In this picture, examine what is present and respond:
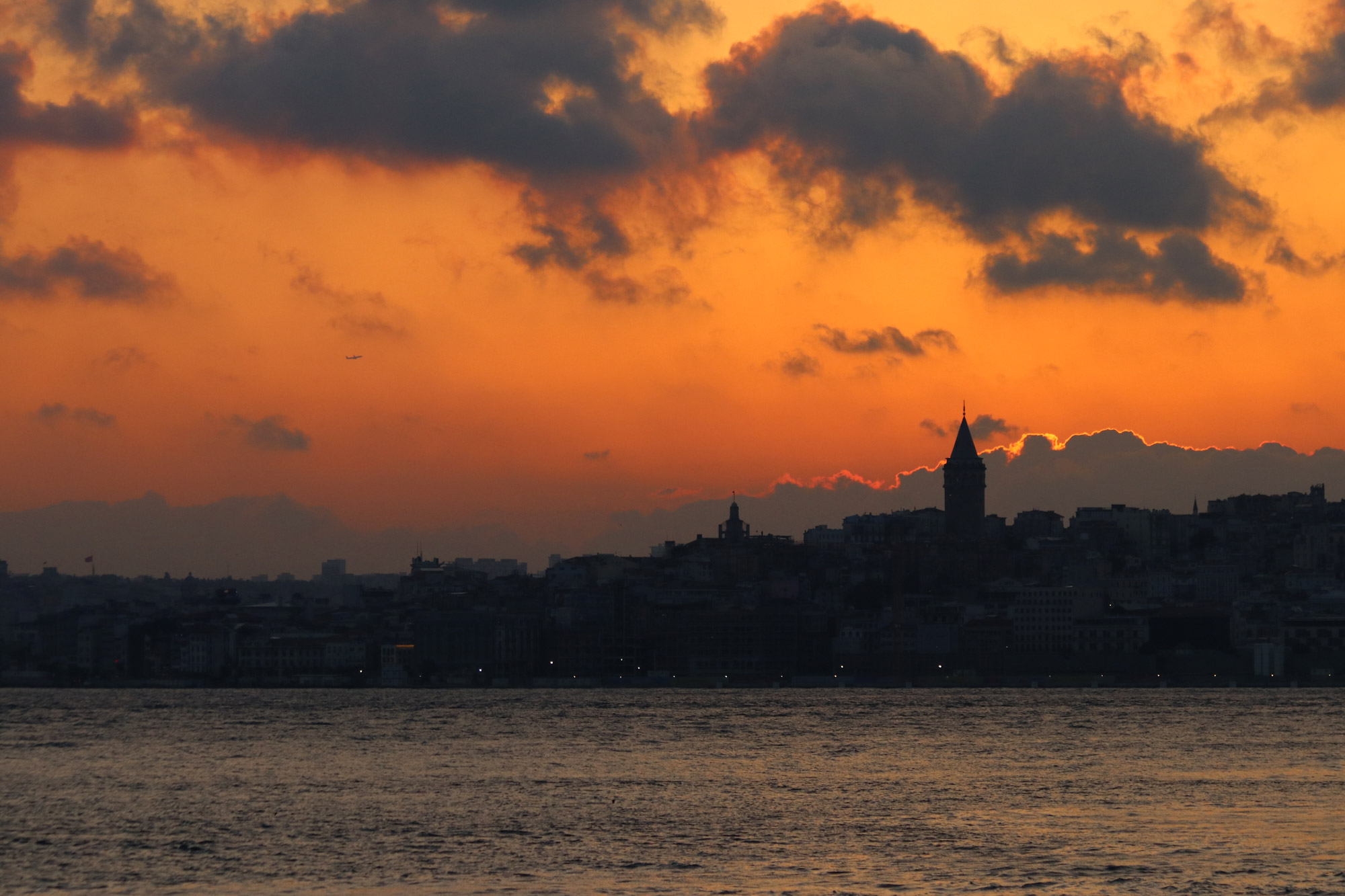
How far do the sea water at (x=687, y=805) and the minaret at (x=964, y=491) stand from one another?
10448 centimetres

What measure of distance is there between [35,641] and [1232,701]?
99.2m

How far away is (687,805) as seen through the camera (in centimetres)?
4516

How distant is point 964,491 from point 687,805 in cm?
14883

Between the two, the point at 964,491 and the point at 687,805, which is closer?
the point at 687,805

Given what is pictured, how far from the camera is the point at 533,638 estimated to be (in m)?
135

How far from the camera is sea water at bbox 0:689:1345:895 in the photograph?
32.9 m

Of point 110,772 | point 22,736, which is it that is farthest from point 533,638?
point 110,772

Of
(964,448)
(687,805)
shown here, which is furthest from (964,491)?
(687,805)

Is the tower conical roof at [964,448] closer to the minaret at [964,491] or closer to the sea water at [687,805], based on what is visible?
the minaret at [964,491]

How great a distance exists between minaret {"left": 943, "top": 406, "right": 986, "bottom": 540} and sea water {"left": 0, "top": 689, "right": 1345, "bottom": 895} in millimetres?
104481

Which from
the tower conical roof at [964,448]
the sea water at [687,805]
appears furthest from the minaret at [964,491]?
the sea water at [687,805]

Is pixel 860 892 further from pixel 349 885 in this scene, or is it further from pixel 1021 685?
pixel 1021 685

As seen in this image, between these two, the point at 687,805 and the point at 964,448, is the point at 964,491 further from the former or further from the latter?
the point at 687,805

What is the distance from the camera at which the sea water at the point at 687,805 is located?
32906 millimetres
